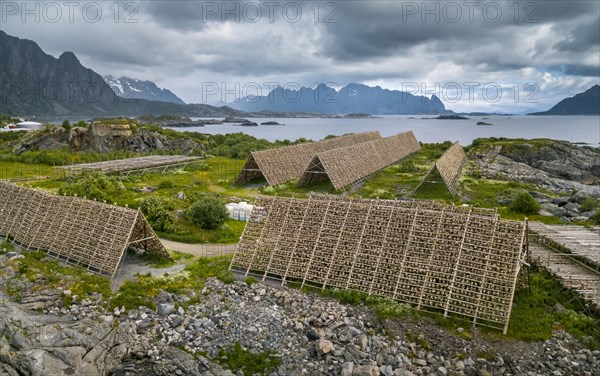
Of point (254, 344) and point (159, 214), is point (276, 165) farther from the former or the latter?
point (254, 344)

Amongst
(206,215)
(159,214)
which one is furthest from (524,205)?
(159,214)

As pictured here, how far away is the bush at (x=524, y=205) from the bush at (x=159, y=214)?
24735 millimetres

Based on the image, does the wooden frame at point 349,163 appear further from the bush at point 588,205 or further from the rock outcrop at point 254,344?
the rock outcrop at point 254,344

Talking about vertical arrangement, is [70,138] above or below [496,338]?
above

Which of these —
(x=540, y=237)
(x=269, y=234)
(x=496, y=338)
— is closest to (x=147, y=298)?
(x=269, y=234)

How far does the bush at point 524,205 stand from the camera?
1299 inches

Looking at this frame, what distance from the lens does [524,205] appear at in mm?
33156

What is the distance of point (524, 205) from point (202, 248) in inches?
928

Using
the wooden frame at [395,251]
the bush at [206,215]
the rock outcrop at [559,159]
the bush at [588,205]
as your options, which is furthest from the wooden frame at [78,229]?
the rock outcrop at [559,159]

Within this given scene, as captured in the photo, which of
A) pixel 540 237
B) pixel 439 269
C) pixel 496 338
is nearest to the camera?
pixel 496 338

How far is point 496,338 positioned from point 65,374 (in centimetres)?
1441

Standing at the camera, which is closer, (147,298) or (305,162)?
(147,298)

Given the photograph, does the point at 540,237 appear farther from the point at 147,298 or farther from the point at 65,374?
the point at 65,374

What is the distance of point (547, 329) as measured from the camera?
1619 cm
